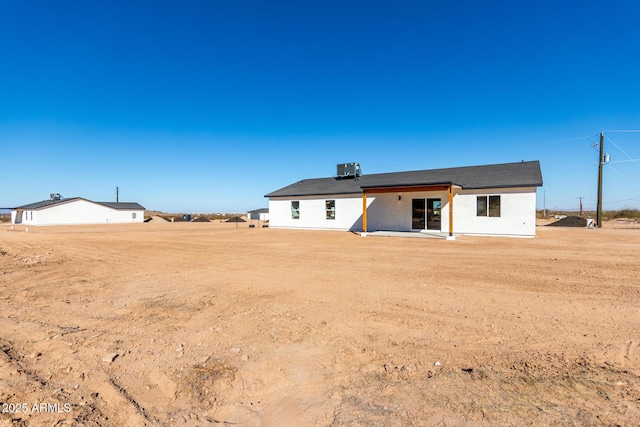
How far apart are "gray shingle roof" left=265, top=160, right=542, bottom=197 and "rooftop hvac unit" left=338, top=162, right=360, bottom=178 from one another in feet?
1.81

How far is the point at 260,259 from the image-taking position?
1032 centimetres

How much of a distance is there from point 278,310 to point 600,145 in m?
31.4

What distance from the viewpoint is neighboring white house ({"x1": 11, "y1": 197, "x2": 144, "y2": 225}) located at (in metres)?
39.0

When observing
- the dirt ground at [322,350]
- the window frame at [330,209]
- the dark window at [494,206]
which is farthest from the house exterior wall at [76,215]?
the dark window at [494,206]

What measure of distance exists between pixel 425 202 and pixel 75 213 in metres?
42.7

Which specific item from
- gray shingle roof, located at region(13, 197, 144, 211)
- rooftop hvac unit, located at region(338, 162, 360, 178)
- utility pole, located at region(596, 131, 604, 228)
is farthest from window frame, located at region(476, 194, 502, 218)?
gray shingle roof, located at region(13, 197, 144, 211)

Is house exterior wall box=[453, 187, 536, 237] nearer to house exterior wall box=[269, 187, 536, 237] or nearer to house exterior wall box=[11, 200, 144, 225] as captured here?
house exterior wall box=[269, 187, 536, 237]

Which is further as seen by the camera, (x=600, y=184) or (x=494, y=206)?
(x=600, y=184)

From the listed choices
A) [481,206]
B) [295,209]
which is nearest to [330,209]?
[295,209]

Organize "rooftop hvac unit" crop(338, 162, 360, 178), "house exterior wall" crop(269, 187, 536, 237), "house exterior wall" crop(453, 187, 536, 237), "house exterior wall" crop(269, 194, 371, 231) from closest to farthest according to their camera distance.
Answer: "house exterior wall" crop(453, 187, 536, 237) → "house exterior wall" crop(269, 187, 536, 237) → "house exterior wall" crop(269, 194, 371, 231) → "rooftop hvac unit" crop(338, 162, 360, 178)

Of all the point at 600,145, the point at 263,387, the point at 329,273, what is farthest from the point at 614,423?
the point at 600,145

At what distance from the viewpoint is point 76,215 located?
41.4 metres

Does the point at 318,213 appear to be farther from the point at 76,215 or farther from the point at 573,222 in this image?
the point at 76,215

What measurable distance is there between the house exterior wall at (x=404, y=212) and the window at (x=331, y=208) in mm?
209
